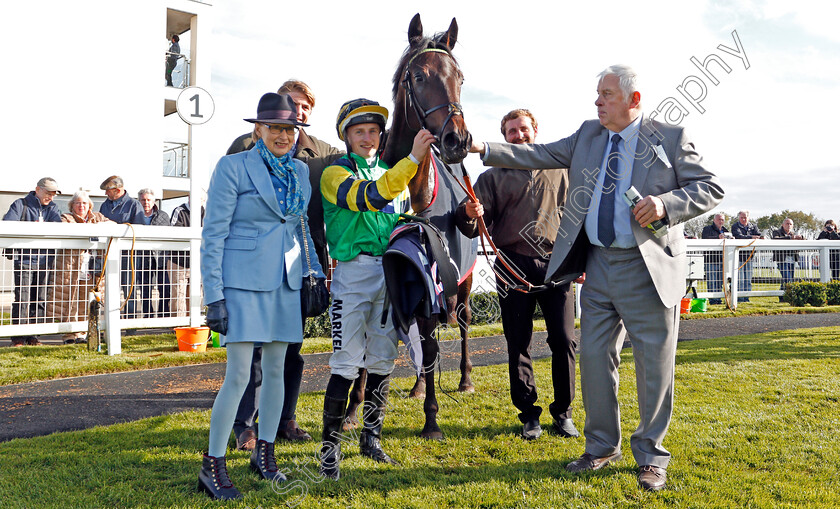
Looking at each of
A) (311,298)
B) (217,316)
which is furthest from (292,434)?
(217,316)

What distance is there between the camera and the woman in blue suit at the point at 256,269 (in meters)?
2.73

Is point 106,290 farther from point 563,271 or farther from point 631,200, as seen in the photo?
point 631,200

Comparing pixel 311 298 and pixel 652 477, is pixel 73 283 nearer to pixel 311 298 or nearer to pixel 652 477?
pixel 311 298

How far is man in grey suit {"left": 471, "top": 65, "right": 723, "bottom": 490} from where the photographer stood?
115 inches

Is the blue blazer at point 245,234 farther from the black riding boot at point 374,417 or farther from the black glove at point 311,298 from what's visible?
the black riding boot at point 374,417

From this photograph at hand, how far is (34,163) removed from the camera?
50.9 feet

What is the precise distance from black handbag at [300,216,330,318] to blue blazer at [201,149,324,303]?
0.27 ft

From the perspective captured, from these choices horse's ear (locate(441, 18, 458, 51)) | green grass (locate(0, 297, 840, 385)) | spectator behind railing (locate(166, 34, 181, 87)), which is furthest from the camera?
spectator behind railing (locate(166, 34, 181, 87))

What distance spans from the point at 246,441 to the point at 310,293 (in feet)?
3.67

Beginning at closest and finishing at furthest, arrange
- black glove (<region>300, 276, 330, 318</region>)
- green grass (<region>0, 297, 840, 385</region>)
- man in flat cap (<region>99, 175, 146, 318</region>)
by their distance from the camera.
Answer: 1. black glove (<region>300, 276, 330, 318</region>)
2. green grass (<region>0, 297, 840, 385</region>)
3. man in flat cap (<region>99, 175, 146, 318</region>)

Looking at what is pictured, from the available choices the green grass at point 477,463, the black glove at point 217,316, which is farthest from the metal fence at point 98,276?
the black glove at point 217,316

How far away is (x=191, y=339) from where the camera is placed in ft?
22.4

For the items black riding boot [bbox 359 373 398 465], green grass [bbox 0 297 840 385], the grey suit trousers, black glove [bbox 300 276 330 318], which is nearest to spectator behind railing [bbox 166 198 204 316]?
green grass [bbox 0 297 840 385]

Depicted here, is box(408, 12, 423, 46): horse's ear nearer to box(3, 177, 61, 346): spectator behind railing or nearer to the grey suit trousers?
the grey suit trousers
